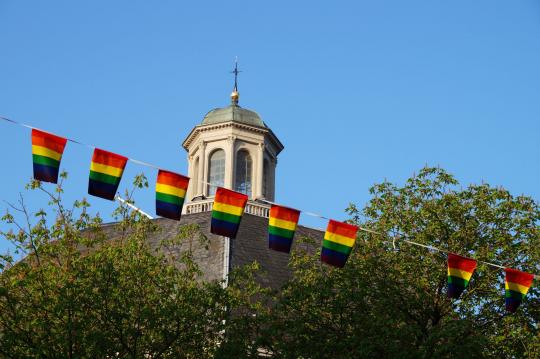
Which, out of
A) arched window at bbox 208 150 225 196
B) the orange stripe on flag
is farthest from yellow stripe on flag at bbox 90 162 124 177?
arched window at bbox 208 150 225 196

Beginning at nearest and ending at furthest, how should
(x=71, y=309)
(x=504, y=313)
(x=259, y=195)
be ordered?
(x=71, y=309)
(x=504, y=313)
(x=259, y=195)

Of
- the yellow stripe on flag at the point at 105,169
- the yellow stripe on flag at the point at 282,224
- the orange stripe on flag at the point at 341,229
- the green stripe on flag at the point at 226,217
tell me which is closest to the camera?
the yellow stripe on flag at the point at 105,169

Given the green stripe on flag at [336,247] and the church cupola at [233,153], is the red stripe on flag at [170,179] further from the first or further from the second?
the church cupola at [233,153]

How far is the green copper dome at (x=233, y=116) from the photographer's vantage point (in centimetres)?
5406

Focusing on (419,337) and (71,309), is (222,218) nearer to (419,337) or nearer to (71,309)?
(71,309)

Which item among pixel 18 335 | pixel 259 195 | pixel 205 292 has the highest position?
pixel 259 195

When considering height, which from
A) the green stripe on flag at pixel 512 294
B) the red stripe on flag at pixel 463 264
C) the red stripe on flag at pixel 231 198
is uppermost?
the red stripe on flag at pixel 231 198

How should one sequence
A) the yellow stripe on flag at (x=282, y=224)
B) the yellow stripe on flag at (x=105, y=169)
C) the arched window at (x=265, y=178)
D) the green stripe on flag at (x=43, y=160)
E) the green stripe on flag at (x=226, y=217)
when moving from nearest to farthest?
the green stripe on flag at (x=43, y=160)
the yellow stripe on flag at (x=105, y=169)
the green stripe on flag at (x=226, y=217)
the yellow stripe on flag at (x=282, y=224)
the arched window at (x=265, y=178)

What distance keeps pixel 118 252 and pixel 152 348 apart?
2.85m

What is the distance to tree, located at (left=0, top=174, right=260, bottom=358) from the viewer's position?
28.2 m

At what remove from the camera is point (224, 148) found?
53.7 m

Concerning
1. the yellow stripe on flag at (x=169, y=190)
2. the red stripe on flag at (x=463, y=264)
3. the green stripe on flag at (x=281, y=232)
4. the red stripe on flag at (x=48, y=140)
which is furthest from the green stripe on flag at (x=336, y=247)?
the red stripe on flag at (x=48, y=140)

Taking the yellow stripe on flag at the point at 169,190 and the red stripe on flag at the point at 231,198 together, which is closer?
the yellow stripe on flag at the point at 169,190

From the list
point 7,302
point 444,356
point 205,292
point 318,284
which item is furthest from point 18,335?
point 444,356
